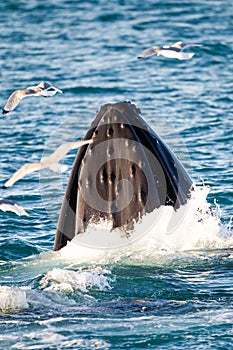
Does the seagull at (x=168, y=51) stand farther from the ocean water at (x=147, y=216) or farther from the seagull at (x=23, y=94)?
the seagull at (x=23, y=94)

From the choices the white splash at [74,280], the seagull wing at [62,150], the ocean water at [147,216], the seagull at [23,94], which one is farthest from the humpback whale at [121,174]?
the seagull at [23,94]

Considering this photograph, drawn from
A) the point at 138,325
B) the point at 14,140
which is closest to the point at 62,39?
the point at 14,140

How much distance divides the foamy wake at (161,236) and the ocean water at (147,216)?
0.06 feet

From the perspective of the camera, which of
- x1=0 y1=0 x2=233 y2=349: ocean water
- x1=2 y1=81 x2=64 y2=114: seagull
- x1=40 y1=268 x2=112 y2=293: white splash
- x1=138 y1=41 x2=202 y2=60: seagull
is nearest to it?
x1=0 y1=0 x2=233 y2=349: ocean water

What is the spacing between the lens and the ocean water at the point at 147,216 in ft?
34.7

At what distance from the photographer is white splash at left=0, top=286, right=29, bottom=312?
11.0 meters

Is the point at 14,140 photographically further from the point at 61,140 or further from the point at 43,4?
the point at 43,4

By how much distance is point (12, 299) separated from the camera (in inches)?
434

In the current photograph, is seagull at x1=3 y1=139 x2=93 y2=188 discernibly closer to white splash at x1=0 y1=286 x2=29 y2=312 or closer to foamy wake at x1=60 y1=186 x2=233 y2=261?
foamy wake at x1=60 y1=186 x2=233 y2=261

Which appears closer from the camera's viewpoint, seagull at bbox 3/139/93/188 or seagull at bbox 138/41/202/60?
seagull at bbox 3/139/93/188

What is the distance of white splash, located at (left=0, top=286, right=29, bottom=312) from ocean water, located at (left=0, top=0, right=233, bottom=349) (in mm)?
12

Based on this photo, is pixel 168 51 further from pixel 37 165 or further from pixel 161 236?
pixel 161 236

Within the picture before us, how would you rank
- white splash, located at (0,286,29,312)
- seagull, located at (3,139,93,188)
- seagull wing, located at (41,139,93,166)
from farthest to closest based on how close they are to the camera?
seagull, located at (3,139,93,188), seagull wing, located at (41,139,93,166), white splash, located at (0,286,29,312)

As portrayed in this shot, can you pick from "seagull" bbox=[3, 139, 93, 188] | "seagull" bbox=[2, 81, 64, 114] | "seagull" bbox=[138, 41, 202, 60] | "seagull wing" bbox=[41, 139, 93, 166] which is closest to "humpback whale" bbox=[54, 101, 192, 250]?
"seagull wing" bbox=[41, 139, 93, 166]
